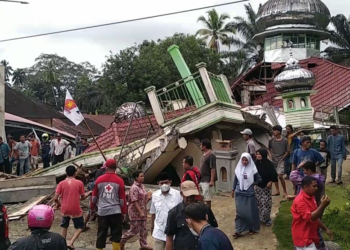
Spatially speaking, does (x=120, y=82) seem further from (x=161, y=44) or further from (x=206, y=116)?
(x=206, y=116)

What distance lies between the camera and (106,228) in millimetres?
7504

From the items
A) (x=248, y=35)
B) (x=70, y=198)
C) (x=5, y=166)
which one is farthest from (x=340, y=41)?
(x=70, y=198)

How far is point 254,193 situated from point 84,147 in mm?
11574

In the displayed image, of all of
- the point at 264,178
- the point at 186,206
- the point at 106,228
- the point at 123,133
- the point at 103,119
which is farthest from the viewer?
the point at 103,119

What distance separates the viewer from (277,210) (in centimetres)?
975

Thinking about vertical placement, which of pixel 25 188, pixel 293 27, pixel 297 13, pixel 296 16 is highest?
pixel 297 13

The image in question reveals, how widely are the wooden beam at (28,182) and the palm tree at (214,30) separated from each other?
36392 mm

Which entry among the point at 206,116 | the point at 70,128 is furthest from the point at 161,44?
the point at 206,116

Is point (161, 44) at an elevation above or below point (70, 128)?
above

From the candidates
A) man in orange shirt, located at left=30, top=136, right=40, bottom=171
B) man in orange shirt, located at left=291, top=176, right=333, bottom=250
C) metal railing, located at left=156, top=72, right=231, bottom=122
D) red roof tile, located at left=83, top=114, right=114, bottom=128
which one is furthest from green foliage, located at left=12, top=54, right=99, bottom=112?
man in orange shirt, located at left=291, top=176, right=333, bottom=250

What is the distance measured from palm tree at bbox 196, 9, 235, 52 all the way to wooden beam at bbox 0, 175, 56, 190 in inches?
1433

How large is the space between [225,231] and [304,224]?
3.82 metres

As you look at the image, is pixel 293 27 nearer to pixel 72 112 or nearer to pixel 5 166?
pixel 5 166

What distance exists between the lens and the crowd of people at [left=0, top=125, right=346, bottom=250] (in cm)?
391
